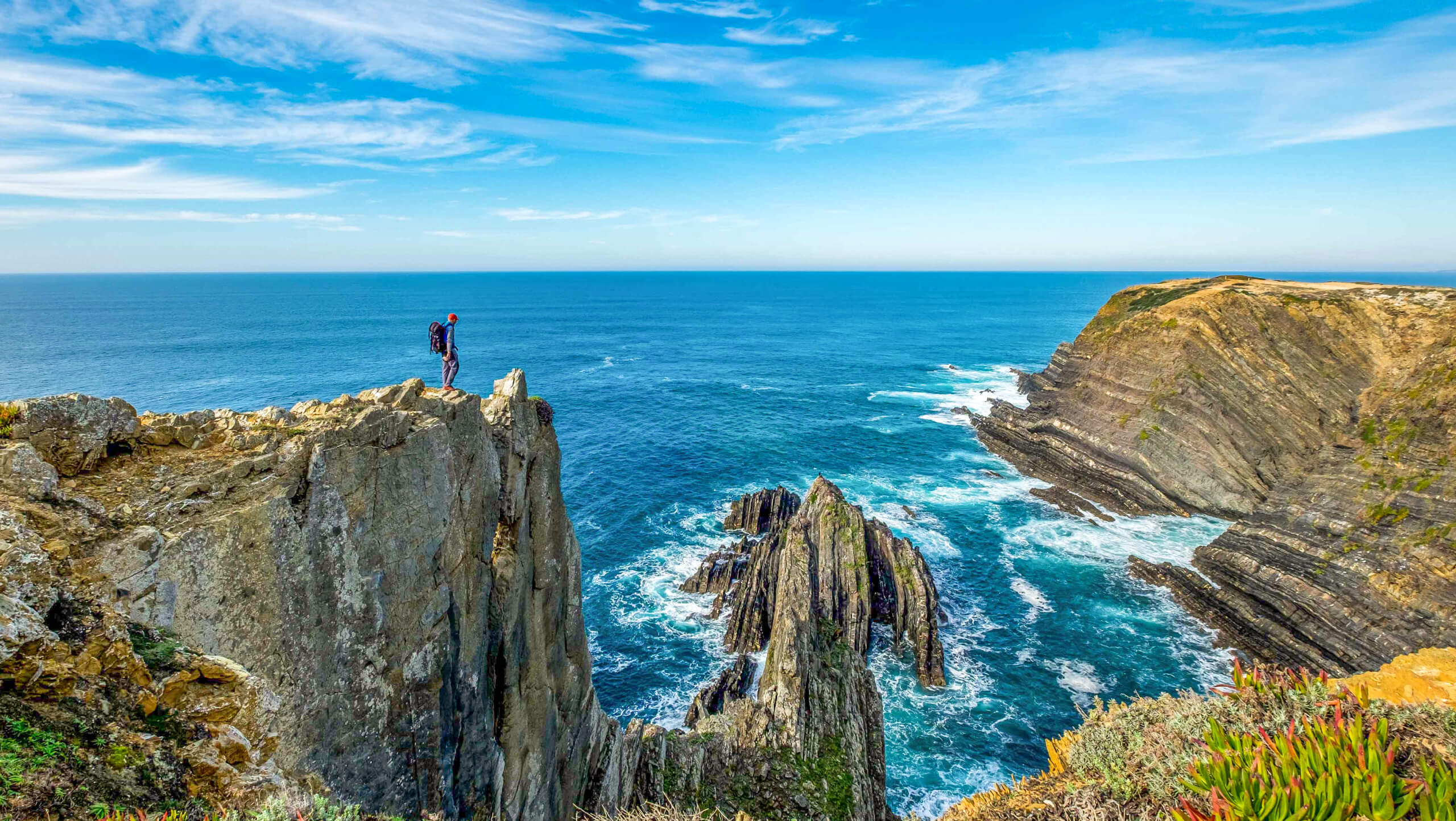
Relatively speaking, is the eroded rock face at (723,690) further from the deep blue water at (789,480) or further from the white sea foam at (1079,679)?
the white sea foam at (1079,679)

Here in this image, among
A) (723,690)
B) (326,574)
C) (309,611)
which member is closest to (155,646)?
(309,611)

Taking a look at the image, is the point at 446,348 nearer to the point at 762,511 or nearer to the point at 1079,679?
the point at 762,511

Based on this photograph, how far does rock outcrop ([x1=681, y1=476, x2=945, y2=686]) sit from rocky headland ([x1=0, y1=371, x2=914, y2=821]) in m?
15.1

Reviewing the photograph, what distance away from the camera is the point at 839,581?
38.1 m

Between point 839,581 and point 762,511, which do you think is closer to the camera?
point 839,581

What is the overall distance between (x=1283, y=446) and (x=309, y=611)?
66.1 metres

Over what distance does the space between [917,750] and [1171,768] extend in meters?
21.3

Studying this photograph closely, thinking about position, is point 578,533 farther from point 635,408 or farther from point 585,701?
point 635,408

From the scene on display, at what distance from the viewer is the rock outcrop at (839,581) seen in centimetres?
3653

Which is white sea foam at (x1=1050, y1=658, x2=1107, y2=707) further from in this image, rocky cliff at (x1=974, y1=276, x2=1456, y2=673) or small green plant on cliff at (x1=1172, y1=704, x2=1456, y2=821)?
small green plant on cliff at (x1=1172, y1=704, x2=1456, y2=821)

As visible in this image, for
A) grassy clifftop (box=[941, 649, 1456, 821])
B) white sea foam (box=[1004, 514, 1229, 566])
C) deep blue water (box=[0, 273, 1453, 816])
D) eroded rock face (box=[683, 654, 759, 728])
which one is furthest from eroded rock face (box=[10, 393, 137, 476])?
white sea foam (box=[1004, 514, 1229, 566])


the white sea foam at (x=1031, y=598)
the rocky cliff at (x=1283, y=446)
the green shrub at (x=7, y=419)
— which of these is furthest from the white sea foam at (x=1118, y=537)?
the green shrub at (x=7, y=419)

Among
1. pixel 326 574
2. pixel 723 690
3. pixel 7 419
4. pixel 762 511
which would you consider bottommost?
pixel 723 690

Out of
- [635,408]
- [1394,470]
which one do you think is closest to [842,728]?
[1394,470]
